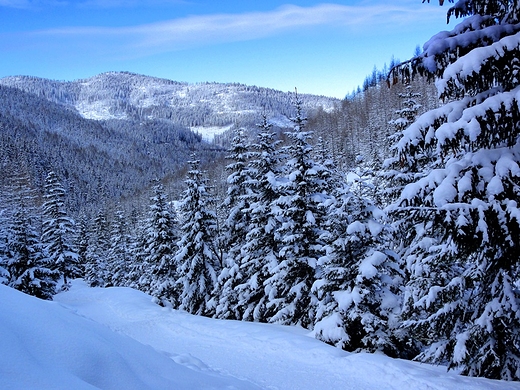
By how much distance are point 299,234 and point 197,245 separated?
30.2 ft

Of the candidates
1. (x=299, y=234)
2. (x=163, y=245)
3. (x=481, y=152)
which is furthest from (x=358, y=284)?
(x=163, y=245)

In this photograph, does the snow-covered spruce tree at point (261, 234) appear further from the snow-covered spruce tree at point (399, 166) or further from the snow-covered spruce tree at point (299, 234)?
the snow-covered spruce tree at point (399, 166)

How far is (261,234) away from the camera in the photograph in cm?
1848

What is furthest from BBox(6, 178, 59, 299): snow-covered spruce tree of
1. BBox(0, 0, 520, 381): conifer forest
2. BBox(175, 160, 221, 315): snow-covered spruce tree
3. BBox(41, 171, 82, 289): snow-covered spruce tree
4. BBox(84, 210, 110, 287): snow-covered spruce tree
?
BBox(84, 210, 110, 287): snow-covered spruce tree

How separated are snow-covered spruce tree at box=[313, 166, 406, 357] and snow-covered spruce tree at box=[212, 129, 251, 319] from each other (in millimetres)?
8277

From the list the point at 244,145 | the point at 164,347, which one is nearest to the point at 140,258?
the point at 244,145

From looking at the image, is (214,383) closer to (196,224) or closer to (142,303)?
(196,224)

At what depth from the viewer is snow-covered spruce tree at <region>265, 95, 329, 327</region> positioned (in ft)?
52.0

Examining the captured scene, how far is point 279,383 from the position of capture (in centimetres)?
852

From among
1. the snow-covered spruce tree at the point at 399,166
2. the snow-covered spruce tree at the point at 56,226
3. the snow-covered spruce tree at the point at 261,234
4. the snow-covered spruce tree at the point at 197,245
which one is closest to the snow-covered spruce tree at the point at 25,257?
the snow-covered spruce tree at the point at 56,226

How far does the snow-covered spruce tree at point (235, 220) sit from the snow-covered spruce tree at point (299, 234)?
13.4 feet

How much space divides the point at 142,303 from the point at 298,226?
13576 millimetres

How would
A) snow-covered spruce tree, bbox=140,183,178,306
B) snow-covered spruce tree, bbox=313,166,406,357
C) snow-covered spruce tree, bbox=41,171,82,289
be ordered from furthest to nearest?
1. snow-covered spruce tree, bbox=41,171,82,289
2. snow-covered spruce tree, bbox=140,183,178,306
3. snow-covered spruce tree, bbox=313,166,406,357

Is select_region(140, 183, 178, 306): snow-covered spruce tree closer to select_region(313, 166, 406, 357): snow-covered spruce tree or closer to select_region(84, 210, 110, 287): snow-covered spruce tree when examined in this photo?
select_region(313, 166, 406, 357): snow-covered spruce tree
